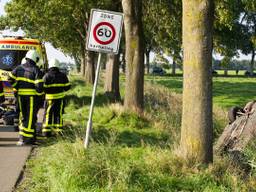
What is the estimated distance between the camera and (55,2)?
20.8 m

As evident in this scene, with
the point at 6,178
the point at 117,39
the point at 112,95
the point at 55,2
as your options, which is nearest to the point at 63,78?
the point at 117,39

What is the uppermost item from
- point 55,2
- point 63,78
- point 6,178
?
point 55,2

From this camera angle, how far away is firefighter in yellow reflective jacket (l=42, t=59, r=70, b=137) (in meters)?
11.0

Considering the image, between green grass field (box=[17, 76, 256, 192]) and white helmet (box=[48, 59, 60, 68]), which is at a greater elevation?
white helmet (box=[48, 59, 60, 68])

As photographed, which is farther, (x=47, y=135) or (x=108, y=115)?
(x=108, y=115)

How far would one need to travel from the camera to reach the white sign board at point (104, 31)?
26.8 feet

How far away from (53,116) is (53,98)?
0.41m

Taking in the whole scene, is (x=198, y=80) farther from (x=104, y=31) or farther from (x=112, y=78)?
(x=112, y=78)

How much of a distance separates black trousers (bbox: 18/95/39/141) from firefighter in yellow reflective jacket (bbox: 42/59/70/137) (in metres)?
0.74

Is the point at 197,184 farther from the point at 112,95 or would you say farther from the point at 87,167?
the point at 112,95

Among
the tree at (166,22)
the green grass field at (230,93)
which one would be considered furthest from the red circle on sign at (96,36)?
the green grass field at (230,93)

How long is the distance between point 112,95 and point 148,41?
3238mm

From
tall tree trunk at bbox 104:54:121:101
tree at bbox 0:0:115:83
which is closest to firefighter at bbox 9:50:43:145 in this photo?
tall tree trunk at bbox 104:54:121:101

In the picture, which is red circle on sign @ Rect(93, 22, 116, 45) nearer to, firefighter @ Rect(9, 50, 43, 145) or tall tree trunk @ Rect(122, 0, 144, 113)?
firefighter @ Rect(9, 50, 43, 145)
